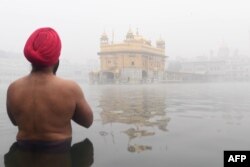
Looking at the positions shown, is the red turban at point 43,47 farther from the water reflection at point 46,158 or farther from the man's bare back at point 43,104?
the water reflection at point 46,158

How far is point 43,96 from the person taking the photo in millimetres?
2373

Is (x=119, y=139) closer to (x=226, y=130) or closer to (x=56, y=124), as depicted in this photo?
(x=56, y=124)

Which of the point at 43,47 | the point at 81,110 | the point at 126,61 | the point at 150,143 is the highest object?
the point at 126,61

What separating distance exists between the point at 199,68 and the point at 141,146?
8605cm

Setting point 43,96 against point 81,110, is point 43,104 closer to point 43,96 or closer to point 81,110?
point 43,96

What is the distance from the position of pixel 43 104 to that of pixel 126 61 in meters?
40.5

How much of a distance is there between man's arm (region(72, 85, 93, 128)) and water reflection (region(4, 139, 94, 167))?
29cm

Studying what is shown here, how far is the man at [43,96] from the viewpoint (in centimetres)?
237

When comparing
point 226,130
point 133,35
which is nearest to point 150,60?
point 133,35

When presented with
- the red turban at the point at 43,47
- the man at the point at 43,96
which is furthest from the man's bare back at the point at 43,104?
the red turban at the point at 43,47

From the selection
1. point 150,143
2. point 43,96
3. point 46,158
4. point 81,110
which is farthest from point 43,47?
point 150,143

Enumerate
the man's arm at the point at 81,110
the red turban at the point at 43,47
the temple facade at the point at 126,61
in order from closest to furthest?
the red turban at the point at 43,47, the man's arm at the point at 81,110, the temple facade at the point at 126,61

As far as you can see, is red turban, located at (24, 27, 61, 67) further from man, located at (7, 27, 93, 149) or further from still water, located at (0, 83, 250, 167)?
still water, located at (0, 83, 250, 167)

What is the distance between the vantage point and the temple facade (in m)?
42.6
